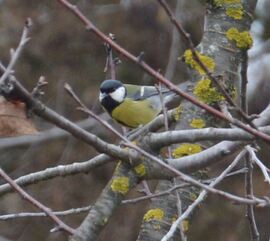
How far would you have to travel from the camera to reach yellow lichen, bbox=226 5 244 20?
254 centimetres

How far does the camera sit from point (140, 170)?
1.97 m

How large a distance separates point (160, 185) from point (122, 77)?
13.7 feet

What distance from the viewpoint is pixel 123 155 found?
190 cm

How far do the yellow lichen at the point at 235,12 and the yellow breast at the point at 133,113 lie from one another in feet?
3.80

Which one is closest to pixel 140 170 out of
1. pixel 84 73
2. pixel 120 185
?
pixel 120 185

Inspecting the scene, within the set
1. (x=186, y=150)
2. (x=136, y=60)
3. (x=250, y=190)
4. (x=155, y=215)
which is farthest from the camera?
(x=186, y=150)

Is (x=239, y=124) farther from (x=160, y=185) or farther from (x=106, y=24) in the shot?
(x=106, y=24)

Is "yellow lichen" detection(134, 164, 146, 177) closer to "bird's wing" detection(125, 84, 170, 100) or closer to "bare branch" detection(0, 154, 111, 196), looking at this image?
"bare branch" detection(0, 154, 111, 196)

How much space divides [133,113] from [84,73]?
10.5 feet

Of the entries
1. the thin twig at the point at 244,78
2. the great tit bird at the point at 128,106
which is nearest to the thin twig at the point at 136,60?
the thin twig at the point at 244,78

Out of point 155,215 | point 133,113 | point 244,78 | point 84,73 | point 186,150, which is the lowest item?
point 84,73

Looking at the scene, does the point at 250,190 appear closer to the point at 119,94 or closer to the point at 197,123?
the point at 197,123

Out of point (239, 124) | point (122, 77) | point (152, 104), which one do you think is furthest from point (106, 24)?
point (239, 124)

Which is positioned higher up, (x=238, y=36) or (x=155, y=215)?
(x=238, y=36)
